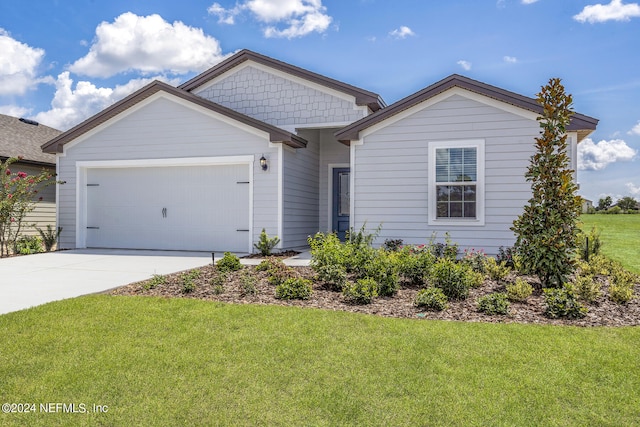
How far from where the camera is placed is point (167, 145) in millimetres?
11844

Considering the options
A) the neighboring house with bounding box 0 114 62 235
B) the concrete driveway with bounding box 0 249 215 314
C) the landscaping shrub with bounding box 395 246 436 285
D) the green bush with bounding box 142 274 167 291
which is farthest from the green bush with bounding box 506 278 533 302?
the neighboring house with bounding box 0 114 62 235

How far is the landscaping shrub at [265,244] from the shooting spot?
10734mm

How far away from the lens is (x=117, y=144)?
12.3m

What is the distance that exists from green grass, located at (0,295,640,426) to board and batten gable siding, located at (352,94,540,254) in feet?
16.3

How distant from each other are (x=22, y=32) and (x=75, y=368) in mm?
14446

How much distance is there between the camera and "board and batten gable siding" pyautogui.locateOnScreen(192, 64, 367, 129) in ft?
40.7

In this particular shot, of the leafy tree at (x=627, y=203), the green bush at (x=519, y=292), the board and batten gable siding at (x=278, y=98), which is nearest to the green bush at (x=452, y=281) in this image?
the green bush at (x=519, y=292)

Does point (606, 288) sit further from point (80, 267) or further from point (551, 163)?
point (80, 267)

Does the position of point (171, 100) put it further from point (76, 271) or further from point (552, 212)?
point (552, 212)

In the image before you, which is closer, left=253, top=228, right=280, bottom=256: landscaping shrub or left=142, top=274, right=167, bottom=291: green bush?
left=142, top=274, right=167, bottom=291: green bush

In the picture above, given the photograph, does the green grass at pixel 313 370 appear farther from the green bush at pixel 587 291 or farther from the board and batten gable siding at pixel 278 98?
the board and batten gable siding at pixel 278 98

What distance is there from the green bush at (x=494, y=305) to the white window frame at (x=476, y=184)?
168 inches

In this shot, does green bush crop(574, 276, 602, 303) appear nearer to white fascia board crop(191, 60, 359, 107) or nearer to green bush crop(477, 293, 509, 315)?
green bush crop(477, 293, 509, 315)

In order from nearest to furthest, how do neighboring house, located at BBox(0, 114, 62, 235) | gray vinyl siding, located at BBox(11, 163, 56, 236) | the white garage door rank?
the white garage door → gray vinyl siding, located at BBox(11, 163, 56, 236) → neighboring house, located at BBox(0, 114, 62, 235)
